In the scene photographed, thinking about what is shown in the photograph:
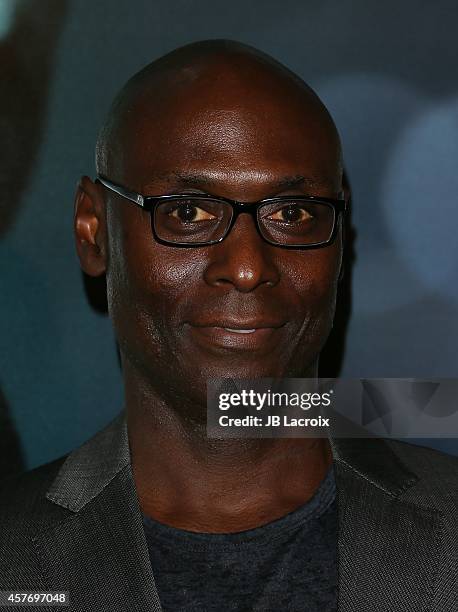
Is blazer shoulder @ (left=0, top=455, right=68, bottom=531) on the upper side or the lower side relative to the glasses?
lower

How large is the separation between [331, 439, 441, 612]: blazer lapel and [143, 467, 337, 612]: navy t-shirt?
36 mm

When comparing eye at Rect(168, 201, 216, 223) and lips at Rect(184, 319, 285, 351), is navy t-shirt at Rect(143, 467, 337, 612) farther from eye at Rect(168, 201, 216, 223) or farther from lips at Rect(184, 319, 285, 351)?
eye at Rect(168, 201, 216, 223)

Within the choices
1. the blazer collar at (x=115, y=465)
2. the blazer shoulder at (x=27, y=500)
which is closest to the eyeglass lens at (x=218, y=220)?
the blazer collar at (x=115, y=465)

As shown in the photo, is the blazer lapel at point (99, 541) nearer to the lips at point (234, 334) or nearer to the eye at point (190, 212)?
the lips at point (234, 334)

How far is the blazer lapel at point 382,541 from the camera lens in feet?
5.00

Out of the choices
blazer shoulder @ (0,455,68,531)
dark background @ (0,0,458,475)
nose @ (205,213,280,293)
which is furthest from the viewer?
dark background @ (0,0,458,475)

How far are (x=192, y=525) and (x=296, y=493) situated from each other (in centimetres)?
20

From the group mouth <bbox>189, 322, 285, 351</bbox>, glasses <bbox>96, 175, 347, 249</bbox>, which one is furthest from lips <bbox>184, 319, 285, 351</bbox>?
glasses <bbox>96, 175, 347, 249</bbox>

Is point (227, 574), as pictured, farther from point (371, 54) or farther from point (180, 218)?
point (371, 54)

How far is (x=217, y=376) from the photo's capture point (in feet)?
5.17

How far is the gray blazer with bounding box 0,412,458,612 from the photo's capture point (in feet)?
4.98

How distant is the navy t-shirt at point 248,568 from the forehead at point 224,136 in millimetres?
594

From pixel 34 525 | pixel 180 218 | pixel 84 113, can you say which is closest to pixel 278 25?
pixel 84 113

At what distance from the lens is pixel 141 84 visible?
5.47ft
